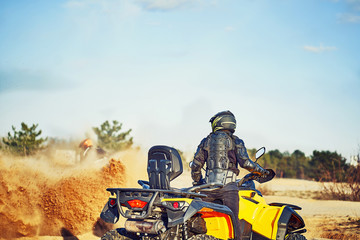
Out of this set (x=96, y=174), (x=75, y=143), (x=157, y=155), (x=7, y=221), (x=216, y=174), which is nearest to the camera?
(x=157, y=155)

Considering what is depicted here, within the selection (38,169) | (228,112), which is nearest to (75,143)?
(38,169)

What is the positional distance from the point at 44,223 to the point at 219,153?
18.5 feet

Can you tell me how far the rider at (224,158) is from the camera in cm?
644

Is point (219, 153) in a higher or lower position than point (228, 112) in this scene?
lower

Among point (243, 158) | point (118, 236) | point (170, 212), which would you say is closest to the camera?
point (170, 212)

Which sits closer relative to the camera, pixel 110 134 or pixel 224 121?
pixel 224 121

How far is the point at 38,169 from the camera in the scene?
11.4 m

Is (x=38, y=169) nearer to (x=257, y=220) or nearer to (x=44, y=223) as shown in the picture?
(x=44, y=223)

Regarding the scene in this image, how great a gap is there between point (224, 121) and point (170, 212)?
1832mm

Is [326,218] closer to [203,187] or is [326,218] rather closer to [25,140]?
[203,187]

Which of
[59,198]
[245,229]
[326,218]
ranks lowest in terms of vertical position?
[326,218]

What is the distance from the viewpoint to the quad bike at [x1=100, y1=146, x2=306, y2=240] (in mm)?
5488

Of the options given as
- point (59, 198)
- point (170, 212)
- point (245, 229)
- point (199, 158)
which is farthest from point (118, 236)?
point (59, 198)

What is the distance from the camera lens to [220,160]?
663 centimetres
